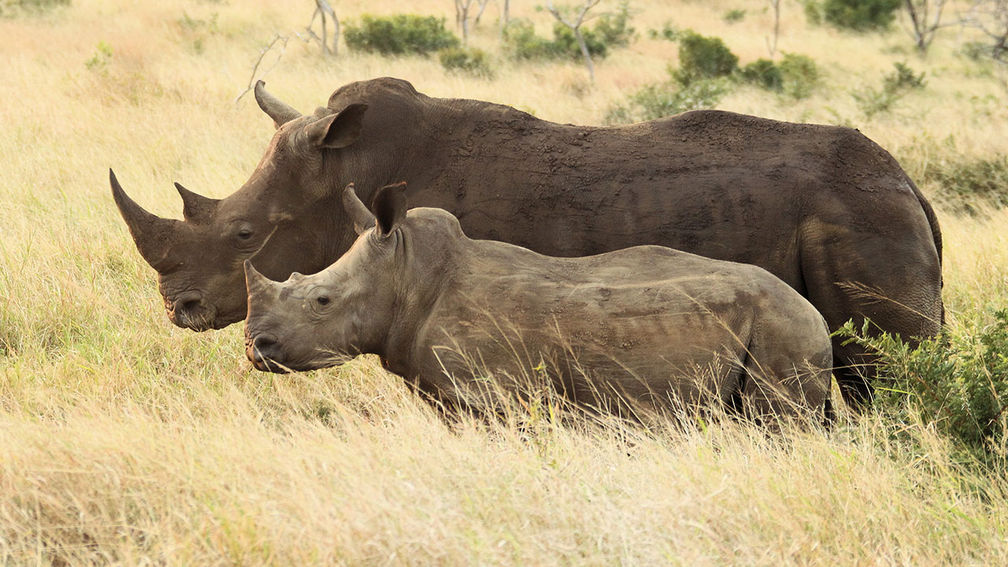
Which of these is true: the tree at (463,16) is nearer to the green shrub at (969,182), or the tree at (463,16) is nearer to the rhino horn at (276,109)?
the green shrub at (969,182)

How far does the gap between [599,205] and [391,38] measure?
601 inches

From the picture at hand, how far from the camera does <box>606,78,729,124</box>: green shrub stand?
44.1ft

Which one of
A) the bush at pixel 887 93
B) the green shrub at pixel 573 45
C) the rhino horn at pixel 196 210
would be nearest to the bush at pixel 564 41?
the green shrub at pixel 573 45

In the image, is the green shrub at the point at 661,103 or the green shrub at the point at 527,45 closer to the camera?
the green shrub at the point at 661,103

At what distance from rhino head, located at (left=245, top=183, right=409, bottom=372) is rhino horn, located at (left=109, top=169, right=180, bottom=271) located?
3.61ft

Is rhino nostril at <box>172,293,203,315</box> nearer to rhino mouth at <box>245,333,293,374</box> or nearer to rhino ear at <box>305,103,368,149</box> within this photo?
rhino ear at <box>305,103,368,149</box>

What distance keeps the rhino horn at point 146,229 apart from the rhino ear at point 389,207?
51.7 inches

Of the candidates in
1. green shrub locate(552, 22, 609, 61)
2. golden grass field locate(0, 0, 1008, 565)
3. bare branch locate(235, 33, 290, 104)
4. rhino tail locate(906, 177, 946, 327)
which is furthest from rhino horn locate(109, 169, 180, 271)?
green shrub locate(552, 22, 609, 61)

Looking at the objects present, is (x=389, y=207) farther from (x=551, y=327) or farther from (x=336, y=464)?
(x=336, y=464)

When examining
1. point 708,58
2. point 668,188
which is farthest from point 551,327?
point 708,58

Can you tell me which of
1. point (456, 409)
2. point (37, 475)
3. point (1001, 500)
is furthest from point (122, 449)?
point (1001, 500)

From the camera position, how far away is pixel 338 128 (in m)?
5.59

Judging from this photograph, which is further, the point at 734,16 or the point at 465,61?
the point at 734,16

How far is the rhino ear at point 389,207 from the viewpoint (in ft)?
15.0
